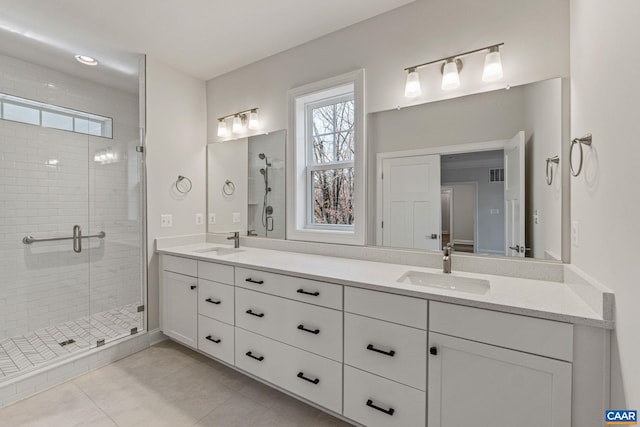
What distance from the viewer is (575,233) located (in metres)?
1.41

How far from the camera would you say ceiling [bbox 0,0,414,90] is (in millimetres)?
1952

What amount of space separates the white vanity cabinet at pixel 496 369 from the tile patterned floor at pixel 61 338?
2.64 m

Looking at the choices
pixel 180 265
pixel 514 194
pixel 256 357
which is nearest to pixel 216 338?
pixel 256 357

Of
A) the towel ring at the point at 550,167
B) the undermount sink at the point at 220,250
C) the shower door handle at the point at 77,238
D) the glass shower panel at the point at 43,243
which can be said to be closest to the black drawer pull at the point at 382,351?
the towel ring at the point at 550,167

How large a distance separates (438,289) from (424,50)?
1.54 meters

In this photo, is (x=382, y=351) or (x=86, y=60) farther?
(x=86, y=60)

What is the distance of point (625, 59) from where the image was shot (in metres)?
0.92

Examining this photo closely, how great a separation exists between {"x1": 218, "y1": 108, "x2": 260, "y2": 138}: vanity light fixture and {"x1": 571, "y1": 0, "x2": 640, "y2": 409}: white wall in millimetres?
2326

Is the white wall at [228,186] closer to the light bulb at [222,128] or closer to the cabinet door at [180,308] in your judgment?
the light bulb at [222,128]

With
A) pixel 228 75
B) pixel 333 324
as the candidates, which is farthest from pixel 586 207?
pixel 228 75

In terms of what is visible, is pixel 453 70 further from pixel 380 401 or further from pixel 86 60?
pixel 86 60

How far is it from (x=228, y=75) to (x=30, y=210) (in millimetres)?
2142

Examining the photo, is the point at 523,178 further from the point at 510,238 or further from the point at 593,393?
the point at 593,393

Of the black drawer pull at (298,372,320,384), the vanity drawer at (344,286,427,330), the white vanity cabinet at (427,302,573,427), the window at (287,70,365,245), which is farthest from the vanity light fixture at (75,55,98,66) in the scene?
the white vanity cabinet at (427,302,573,427)
